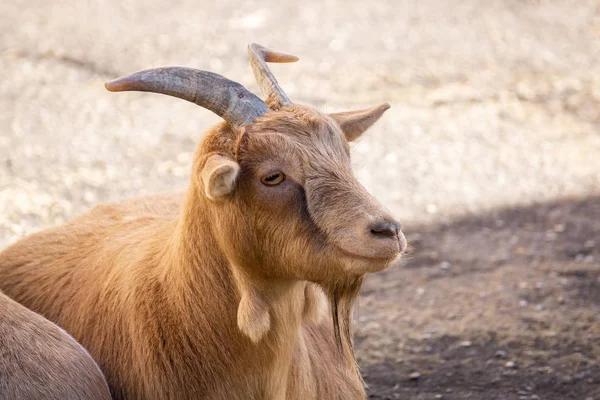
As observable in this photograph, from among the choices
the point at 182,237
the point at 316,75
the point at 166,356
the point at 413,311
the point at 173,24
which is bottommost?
the point at 413,311

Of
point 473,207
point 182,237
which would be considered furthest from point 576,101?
point 182,237

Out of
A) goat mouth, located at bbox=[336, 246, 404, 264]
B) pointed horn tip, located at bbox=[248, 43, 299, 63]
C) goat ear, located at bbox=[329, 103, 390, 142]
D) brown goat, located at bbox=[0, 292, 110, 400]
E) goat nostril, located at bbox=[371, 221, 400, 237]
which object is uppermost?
pointed horn tip, located at bbox=[248, 43, 299, 63]

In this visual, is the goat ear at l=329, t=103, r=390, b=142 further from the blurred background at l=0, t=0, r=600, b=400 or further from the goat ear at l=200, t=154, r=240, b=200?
the goat ear at l=200, t=154, r=240, b=200

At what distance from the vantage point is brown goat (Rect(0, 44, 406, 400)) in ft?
12.0

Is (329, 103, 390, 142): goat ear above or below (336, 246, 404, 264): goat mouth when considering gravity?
above

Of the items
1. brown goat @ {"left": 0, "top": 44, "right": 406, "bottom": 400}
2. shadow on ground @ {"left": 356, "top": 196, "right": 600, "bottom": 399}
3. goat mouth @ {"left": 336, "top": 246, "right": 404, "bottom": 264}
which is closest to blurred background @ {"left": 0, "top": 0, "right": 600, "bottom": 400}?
shadow on ground @ {"left": 356, "top": 196, "right": 600, "bottom": 399}

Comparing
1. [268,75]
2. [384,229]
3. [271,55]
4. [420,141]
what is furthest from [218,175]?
[420,141]

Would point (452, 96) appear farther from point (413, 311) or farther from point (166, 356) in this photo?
point (166, 356)

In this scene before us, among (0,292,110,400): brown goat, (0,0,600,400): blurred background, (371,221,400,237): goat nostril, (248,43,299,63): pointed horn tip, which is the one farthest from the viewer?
(0,0,600,400): blurred background

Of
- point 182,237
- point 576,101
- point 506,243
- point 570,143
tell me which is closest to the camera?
point 182,237

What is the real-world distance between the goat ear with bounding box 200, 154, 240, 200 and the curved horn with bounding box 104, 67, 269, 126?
0.23 meters

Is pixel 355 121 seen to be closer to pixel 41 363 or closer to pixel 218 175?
pixel 218 175

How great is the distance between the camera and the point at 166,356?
4156 mm

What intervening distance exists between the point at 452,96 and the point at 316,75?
1465mm
